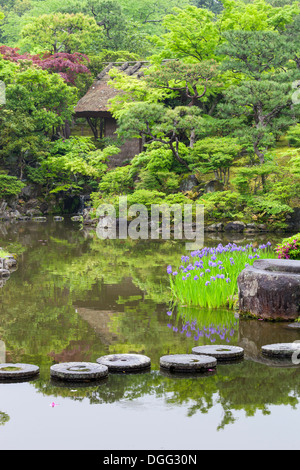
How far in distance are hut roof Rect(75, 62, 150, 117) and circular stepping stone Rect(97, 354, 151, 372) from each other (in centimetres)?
2277

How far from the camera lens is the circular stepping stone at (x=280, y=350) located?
6.52 meters

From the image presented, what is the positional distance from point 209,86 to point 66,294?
53.4ft

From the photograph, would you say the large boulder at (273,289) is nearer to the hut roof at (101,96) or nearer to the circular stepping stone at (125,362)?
the circular stepping stone at (125,362)

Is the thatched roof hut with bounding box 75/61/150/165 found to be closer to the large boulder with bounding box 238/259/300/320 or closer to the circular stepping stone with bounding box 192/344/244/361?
the large boulder with bounding box 238/259/300/320

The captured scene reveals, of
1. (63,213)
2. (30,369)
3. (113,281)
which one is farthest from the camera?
(63,213)

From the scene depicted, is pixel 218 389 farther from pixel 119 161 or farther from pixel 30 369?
pixel 119 161

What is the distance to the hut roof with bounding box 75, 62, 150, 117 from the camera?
28.4m

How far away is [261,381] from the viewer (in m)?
5.72

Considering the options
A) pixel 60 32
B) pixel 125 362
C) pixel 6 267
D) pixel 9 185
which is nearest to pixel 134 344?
pixel 125 362

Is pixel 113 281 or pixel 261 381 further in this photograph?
pixel 113 281

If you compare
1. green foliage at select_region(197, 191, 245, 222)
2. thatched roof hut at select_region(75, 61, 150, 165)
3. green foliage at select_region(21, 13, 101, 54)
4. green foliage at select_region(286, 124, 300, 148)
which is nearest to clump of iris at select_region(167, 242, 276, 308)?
green foliage at select_region(197, 191, 245, 222)

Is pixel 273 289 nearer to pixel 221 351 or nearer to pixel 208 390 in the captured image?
pixel 221 351

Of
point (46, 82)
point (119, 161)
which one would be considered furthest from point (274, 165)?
point (46, 82)

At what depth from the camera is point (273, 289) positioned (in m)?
7.80
